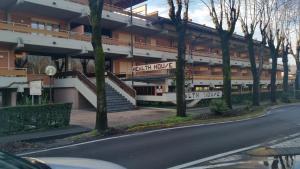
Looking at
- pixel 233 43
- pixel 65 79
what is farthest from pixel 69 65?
pixel 233 43

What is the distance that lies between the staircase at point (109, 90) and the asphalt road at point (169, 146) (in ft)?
39.0

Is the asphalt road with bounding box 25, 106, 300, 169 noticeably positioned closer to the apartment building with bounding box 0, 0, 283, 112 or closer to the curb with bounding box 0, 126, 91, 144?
the curb with bounding box 0, 126, 91, 144

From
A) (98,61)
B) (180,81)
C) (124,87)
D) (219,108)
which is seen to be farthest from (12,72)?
(219,108)

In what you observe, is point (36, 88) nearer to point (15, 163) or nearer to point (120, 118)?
point (120, 118)

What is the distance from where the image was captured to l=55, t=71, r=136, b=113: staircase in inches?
1017

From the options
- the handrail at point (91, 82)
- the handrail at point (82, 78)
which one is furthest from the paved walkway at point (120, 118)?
the handrail at point (91, 82)

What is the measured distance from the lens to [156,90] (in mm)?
28062

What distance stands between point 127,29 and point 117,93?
12895 millimetres

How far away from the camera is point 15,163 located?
329 cm

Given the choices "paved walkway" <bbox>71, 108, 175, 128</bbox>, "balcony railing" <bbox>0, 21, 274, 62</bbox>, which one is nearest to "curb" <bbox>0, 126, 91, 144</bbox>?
"paved walkway" <bbox>71, 108, 175, 128</bbox>

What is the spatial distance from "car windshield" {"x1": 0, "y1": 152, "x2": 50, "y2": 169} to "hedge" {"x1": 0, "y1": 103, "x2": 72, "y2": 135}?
11.1 m

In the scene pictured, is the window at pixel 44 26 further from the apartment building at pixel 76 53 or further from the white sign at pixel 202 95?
the white sign at pixel 202 95

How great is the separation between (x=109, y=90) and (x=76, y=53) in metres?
6.46

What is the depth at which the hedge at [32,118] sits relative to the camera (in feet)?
45.2
